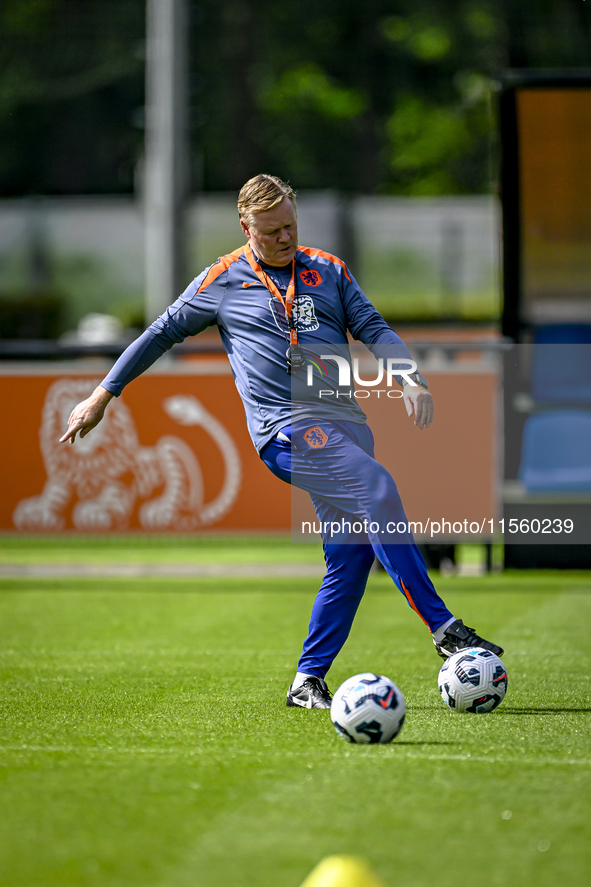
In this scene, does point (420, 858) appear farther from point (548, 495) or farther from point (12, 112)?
point (12, 112)

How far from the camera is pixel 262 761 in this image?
14.8 ft

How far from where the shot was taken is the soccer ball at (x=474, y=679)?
5.21m

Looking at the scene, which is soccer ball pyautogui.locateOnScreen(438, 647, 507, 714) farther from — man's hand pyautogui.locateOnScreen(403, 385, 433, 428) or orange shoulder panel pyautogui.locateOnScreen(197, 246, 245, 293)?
orange shoulder panel pyautogui.locateOnScreen(197, 246, 245, 293)

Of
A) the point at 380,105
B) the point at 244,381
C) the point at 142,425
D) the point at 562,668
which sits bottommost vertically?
the point at 562,668

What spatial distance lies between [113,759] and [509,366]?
5.40m

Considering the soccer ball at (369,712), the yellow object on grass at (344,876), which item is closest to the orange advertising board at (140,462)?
the soccer ball at (369,712)

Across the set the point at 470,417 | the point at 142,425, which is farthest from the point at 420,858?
the point at 142,425

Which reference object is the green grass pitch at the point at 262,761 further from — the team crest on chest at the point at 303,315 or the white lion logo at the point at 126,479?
the white lion logo at the point at 126,479

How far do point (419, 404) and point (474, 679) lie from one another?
3.62 feet

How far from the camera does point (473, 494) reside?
939 cm

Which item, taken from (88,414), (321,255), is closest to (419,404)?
(321,255)

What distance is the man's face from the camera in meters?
5.25

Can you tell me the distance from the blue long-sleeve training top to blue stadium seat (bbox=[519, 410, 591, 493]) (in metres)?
4.09

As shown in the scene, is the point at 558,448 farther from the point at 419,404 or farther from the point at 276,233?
the point at 276,233
